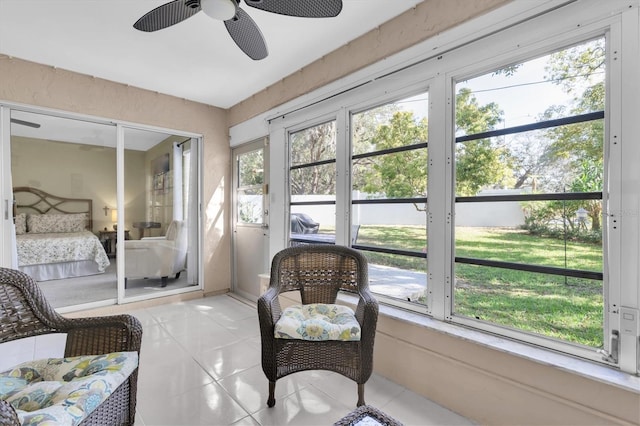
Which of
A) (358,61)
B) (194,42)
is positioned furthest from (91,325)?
(358,61)

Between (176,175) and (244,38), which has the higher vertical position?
(244,38)

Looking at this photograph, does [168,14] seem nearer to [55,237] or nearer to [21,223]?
[21,223]

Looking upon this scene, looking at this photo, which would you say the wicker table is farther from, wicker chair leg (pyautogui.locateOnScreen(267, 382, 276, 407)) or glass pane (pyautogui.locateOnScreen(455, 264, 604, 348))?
glass pane (pyautogui.locateOnScreen(455, 264, 604, 348))

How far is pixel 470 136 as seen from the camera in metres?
1.84

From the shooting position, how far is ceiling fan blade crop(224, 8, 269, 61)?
1.68m

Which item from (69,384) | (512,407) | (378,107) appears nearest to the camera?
(69,384)

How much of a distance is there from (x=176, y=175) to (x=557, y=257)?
13.2 feet

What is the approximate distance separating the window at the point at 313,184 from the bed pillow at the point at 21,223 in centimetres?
268

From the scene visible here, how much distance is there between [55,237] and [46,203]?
400mm

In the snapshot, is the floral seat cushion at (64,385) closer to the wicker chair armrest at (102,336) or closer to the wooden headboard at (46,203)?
the wicker chair armrest at (102,336)

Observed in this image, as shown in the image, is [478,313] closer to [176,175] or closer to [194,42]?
[194,42]

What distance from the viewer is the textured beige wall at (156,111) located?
2.84 m

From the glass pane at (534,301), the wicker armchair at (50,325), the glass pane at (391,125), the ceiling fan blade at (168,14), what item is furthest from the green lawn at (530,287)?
the ceiling fan blade at (168,14)

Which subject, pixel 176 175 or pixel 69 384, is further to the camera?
pixel 176 175
